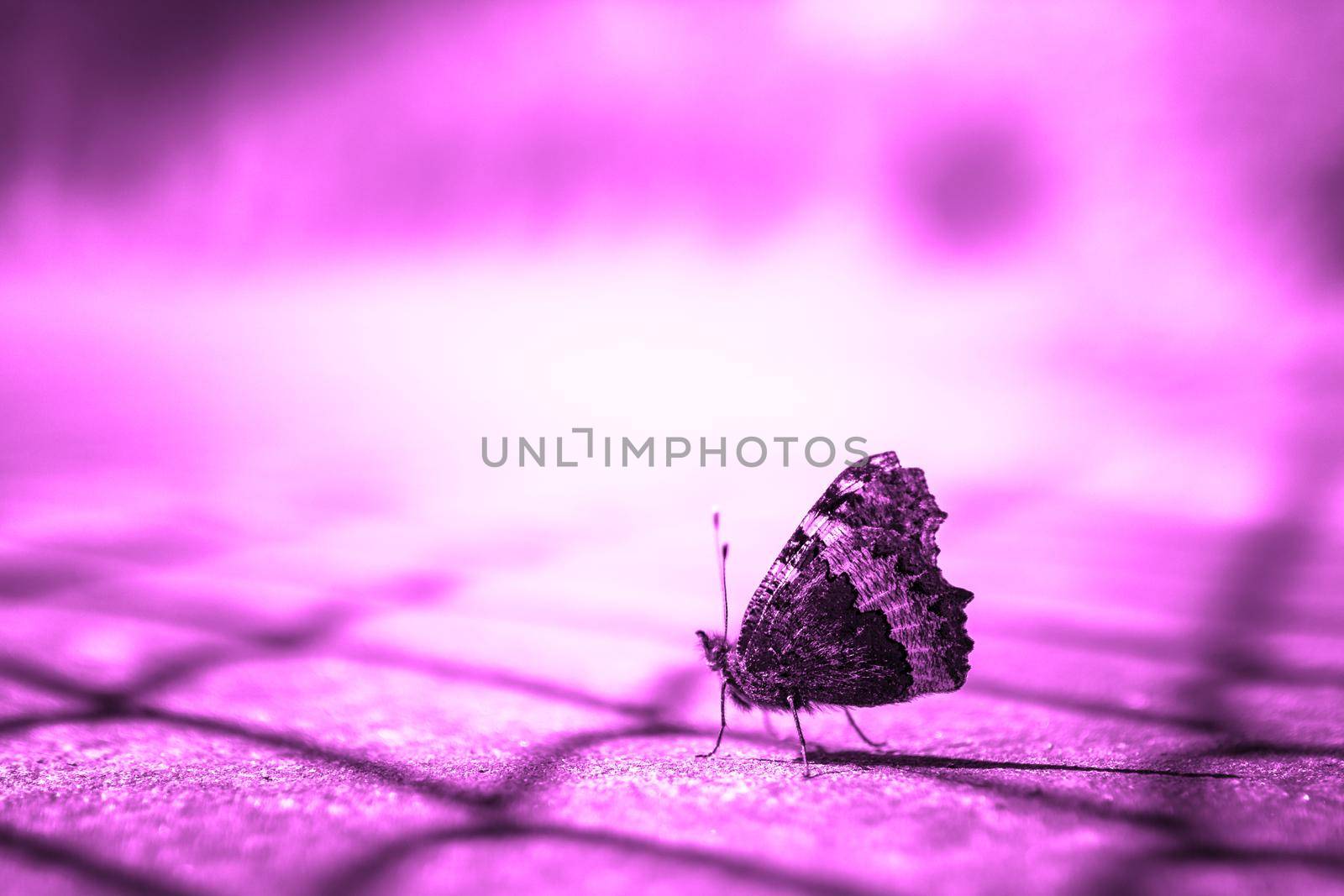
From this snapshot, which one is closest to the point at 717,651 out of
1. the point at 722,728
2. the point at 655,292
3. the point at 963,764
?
the point at 722,728

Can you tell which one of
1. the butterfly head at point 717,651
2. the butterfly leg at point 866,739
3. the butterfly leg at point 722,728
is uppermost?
the butterfly head at point 717,651

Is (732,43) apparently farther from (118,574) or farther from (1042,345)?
(118,574)

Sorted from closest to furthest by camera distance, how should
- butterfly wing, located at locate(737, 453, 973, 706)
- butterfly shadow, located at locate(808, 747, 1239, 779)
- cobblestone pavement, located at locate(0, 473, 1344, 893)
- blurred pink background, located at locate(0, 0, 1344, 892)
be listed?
1. cobblestone pavement, located at locate(0, 473, 1344, 893)
2. butterfly shadow, located at locate(808, 747, 1239, 779)
3. butterfly wing, located at locate(737, 453, 973, 706)
4. blurred pink background, located at locate(0, 0, 1344, 892)

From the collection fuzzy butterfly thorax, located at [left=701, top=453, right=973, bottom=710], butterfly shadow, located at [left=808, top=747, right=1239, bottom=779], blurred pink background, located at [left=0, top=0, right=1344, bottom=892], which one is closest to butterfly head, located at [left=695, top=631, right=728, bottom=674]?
fuzzy butterfly thorax, located at [left=701, top=453, right=973, bottom=710]

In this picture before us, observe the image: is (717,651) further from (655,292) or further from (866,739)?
(655,292)

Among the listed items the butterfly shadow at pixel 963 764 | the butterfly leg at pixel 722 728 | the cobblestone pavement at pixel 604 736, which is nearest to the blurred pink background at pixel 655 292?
the cobblestone pavement at pixel 604 736

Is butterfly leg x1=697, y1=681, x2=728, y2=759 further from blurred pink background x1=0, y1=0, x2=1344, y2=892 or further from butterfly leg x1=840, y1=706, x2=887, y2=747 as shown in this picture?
blurred pink background x1=0, y1=0, x2=1344, y2=892

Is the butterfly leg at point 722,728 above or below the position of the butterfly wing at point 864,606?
below

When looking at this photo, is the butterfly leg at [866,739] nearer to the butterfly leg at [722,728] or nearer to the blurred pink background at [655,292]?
the butterfly leg at [722,728]
